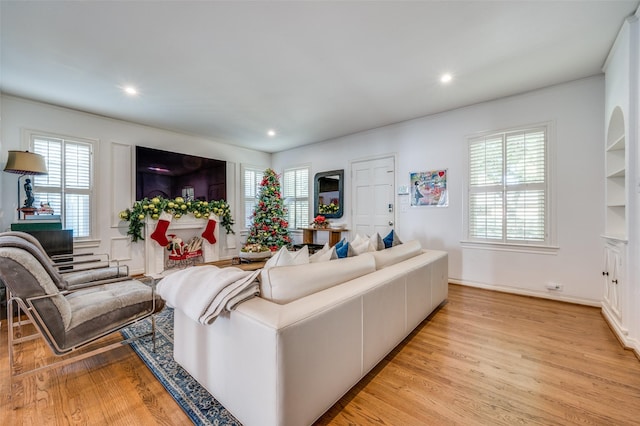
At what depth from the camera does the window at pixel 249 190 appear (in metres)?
6.43

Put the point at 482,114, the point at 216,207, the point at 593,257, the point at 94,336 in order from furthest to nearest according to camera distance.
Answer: the point at 216,207 < the point at 482,114 < the point at 593,257 < the point at 94,336

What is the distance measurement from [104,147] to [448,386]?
Answer: 5680mm

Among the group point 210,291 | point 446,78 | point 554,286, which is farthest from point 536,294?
point 210,291

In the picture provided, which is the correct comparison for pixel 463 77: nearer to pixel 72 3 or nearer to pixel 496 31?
pixel 496 31

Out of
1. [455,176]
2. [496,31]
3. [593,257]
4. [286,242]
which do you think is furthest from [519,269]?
[286,242]

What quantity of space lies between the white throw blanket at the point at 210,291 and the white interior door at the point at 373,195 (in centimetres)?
371

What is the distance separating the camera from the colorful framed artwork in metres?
4.29

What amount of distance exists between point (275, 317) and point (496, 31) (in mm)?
3039

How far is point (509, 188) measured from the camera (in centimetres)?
371

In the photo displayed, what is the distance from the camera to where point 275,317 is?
1.24 meters

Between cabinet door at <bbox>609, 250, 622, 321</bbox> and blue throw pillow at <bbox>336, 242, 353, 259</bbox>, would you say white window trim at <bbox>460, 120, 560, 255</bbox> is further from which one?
blue throw pillow at <bbox>336, 242, 353, 259</bbox>

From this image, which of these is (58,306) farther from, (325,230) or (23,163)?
(325,230)

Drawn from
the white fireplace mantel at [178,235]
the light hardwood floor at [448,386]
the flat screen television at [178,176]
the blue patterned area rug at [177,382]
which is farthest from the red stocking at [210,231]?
the light hardwood floor at [448,386]

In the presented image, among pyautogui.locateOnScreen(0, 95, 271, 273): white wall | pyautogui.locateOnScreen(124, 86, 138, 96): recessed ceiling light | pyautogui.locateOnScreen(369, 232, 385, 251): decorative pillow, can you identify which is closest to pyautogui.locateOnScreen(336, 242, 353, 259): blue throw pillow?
pyautogui.locateOnScreen(369, 232, 385, 251): decorative pillow
